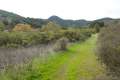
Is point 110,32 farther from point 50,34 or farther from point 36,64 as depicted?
point 50,34

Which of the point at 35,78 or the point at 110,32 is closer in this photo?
the point at 110,32

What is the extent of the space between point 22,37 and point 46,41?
6.49m

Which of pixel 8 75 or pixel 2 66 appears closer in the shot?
pixel 8 75

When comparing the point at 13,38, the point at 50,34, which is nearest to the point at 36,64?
the point at 13,38

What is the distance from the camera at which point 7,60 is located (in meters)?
21.3

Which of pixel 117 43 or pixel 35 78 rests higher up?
pixel 117 43

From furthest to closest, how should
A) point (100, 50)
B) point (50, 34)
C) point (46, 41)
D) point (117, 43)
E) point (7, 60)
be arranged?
1. point (50, 34)
2. point (46, 41)
3. point (7, 60)
4. point (100, 50)
5. point (117, 43)

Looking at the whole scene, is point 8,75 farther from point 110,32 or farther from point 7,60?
point 110,32

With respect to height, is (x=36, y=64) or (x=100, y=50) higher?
(x=100, y=50)

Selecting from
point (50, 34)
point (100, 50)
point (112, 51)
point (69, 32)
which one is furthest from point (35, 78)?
point (69, 32)

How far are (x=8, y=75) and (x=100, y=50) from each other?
19.2 feet

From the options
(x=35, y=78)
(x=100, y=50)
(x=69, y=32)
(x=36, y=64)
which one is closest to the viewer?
(x=100, y=50)

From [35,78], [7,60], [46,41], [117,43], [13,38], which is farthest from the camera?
[46,41]

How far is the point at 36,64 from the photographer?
24.2 m
